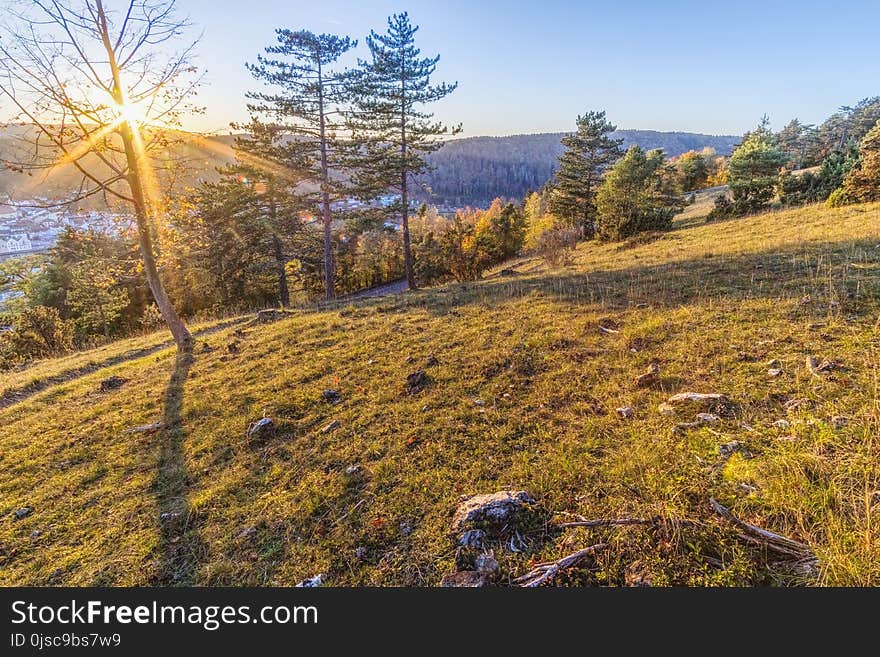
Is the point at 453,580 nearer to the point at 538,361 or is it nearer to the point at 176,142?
the point at 538,361

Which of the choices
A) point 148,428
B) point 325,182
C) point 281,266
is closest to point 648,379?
point 148,428

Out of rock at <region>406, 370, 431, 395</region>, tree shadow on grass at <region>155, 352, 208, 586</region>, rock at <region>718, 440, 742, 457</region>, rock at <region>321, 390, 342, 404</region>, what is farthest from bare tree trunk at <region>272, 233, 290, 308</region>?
rock at <region>718, 440, 742, 457</region>

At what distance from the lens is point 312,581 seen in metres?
2.36

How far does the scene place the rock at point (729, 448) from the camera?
2.69 meters

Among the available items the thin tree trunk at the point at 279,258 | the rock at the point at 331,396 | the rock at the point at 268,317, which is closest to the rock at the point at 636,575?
the rock at the point at 331,396

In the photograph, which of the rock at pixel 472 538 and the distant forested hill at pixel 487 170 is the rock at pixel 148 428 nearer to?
the rock at pixel 472 538

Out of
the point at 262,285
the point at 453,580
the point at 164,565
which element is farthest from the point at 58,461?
the point at 262,285

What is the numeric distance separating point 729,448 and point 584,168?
2877 centimetres

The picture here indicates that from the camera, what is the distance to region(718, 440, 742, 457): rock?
2.69 meters

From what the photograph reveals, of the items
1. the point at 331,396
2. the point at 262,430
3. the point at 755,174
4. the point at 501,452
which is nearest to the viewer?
the point at 501,452

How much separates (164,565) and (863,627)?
4295 millimetres

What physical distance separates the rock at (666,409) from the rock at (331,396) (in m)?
3.96

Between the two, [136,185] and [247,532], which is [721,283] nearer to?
[247,532]

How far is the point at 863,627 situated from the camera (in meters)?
1.62
